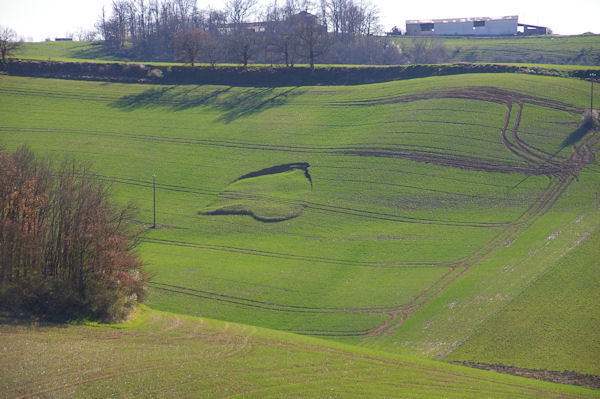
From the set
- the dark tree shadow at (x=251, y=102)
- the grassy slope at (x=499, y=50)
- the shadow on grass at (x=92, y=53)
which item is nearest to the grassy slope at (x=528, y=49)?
the grassy slope at (x=499, y=50)

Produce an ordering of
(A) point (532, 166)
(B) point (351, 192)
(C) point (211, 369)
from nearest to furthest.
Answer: (C) point (211, 369), (B) point (351, 192), (A) point (532, 166)

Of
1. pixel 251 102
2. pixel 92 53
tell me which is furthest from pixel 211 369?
pixel 92 53

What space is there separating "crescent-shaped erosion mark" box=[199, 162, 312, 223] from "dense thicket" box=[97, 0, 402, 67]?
123 feet

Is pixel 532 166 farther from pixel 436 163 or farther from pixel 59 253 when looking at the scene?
pixel 59 253

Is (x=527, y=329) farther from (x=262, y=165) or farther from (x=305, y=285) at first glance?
(x=262, y=165)

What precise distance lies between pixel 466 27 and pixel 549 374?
128m

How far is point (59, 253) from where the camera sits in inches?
1251

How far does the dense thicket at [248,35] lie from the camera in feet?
330

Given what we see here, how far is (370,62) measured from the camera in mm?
116750

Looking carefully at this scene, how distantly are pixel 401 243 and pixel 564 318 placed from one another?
1742cm

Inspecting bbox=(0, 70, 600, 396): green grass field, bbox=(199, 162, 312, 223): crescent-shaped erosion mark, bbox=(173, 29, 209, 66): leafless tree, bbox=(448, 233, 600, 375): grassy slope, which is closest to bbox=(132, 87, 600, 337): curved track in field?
bbox=(0, 70, 600, 396): green grass field

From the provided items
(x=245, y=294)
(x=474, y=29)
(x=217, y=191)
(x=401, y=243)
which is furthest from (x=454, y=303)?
(x=474, y=29)

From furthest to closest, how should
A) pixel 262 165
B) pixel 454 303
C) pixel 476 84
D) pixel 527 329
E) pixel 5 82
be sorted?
pixel 5 82, pixel 476 84, pixel 262 165, pixel 454 303, pixel 527 329

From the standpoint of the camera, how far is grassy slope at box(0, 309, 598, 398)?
22.4m
